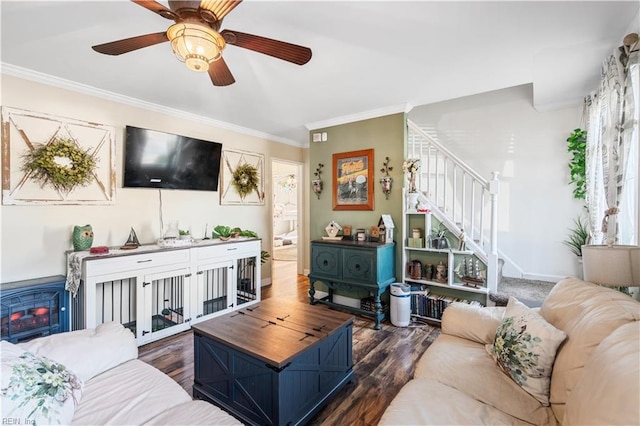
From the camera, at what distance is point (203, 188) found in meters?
3.90

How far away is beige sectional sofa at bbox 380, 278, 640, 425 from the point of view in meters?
0.89

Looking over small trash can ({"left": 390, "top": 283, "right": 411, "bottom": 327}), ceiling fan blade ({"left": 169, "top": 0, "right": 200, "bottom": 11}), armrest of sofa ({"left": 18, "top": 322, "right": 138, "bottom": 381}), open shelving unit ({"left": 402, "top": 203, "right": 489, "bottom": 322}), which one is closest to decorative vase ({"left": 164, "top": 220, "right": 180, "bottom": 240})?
armrest of sofa ({"left": 18, "top": 322, "right": 138, "bottom": 381})

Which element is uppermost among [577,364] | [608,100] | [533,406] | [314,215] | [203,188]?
[608,100]

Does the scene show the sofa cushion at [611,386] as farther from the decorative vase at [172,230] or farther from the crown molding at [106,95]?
the crown molding at [106,95]

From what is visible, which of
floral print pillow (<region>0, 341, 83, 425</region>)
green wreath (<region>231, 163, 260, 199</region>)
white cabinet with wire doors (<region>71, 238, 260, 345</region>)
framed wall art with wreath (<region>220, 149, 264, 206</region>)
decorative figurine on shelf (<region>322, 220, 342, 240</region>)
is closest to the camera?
floral print pillow (<region>0, 341, 83, 425</region>)

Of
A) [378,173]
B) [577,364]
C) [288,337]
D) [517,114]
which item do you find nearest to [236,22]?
[288,337]

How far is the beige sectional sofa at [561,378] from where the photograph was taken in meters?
0.89

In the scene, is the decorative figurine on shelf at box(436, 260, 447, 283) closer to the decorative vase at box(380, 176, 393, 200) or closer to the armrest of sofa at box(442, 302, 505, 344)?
the decorative vase at box(380, 176, 393, 200)

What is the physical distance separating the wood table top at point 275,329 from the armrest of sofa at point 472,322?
0.72 meters

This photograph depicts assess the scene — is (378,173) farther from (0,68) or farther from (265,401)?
(0,68)

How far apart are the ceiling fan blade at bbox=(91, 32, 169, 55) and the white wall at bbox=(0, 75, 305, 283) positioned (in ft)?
5.49

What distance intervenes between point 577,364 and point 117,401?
2.00 metres

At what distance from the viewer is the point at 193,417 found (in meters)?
1.13

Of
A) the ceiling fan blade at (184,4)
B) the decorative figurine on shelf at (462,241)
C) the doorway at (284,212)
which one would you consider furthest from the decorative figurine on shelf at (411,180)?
the doorway at (284,212)
